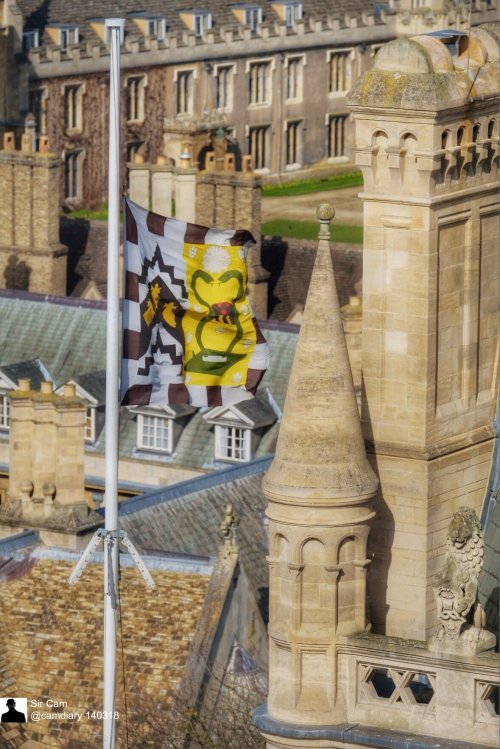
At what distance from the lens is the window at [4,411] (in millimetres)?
95756

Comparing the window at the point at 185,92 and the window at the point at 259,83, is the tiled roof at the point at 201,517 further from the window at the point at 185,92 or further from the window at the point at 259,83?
the window at the point at 259,83

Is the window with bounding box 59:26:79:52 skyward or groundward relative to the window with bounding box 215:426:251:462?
skyward

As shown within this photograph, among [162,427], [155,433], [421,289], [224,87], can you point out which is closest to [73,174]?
[224,87]

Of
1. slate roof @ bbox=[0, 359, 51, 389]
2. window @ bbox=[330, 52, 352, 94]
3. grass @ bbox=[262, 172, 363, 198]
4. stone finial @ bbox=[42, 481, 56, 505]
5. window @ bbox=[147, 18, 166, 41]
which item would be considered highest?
window @ bbox=[147, 18, 166, 41]

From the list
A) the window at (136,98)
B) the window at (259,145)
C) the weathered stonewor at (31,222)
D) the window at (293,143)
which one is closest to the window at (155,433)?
the weathered stonewor at (31,222)

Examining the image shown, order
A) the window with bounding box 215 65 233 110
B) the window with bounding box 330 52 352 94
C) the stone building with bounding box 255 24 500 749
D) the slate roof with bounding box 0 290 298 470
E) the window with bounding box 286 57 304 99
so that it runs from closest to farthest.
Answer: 1. the stone building with bounding box 255 24 500 749
2. the slate roof with bounding box 0 290 298 470
3. the window with bounding box 215 65 233 110
4. the window with bounding box 286 57 304 99
5. the window with bounding box 330 52 352 94

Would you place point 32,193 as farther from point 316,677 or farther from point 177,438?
point 316,677

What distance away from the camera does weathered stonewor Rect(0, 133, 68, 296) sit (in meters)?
122

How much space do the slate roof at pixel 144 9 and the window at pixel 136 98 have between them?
228 centimetres

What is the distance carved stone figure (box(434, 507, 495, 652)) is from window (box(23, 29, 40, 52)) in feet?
393

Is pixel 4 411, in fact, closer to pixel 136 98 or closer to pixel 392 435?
pixel 392 435

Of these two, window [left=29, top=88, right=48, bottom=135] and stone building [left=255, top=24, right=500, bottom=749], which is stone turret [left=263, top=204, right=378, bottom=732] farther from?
window [left=29, top=88, right=48, bottom=135]

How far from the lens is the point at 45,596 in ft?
194

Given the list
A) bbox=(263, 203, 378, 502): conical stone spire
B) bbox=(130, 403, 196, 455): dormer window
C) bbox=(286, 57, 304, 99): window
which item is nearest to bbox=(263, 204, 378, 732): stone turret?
bbox=(263, 203, 378, 502): conical stone spire
